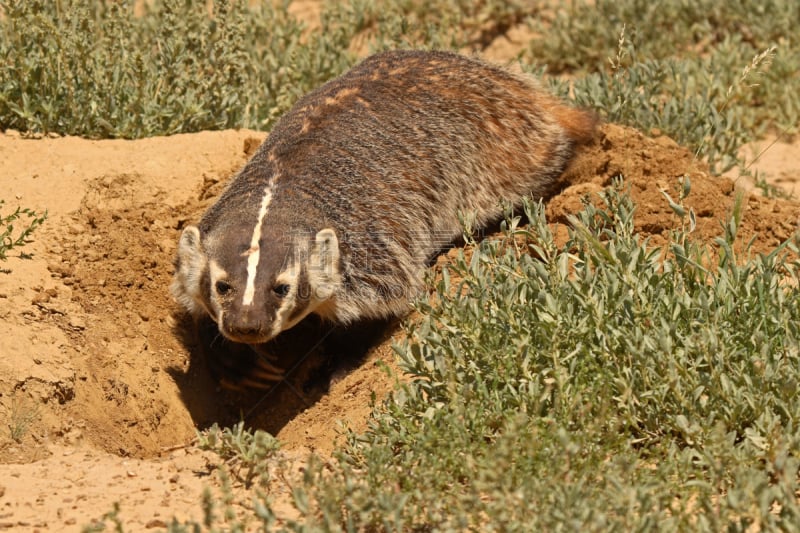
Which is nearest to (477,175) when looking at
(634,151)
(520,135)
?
(520,135)

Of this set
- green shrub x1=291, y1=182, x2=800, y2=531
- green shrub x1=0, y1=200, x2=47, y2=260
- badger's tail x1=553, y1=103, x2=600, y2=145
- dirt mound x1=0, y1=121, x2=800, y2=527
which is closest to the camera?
green shrub x1=291, y1=182, x2=800, y2=531

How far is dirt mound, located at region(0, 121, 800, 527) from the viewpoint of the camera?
4.04m

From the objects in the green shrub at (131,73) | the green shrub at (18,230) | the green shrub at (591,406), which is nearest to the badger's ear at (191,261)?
the green shrub at (18,230)

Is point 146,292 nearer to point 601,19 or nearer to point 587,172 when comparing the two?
point 587,172

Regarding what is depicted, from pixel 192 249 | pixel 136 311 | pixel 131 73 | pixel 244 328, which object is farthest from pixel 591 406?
pixel 131 73

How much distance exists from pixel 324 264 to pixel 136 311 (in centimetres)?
96

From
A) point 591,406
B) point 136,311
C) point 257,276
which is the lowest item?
point 136,311

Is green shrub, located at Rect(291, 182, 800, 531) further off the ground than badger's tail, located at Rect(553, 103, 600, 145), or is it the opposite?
green shrub, located at Rect(291, 182, 800, 531)

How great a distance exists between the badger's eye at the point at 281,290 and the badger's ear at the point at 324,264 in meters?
0.18

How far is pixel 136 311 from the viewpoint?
464 cm

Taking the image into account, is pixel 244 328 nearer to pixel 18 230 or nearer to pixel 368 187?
pixel 368 187

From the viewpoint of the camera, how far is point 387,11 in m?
6.81

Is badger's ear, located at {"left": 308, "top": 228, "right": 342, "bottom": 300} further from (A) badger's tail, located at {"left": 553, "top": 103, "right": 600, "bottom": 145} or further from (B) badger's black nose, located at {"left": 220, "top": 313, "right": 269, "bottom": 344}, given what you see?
(A) badger's tail, located at {"left": 553, "top": 103, "right": 600, "bottom": 145}

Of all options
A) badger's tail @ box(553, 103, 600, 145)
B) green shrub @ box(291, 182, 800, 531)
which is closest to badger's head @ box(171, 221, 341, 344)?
green shrub @ box(291, 182, 800, 531)
